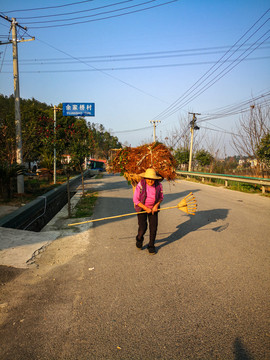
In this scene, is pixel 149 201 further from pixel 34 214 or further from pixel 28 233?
pixel 34 214

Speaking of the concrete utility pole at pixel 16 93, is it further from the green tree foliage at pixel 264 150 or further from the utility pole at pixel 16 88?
the green tree foliage at pixel 264 150

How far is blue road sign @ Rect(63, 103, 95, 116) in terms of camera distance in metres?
18.1

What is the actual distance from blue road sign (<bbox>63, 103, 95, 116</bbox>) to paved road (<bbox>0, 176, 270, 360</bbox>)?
577 inches

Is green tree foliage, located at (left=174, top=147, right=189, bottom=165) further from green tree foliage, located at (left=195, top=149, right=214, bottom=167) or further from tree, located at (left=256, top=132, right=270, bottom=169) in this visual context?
tree, located at (left=256, top=132, right=270, bottom=169)

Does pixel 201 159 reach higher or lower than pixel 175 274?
higher

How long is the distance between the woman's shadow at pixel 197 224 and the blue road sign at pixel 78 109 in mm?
13424

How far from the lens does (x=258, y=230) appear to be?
6.05 metres

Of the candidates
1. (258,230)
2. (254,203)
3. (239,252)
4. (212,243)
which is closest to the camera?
(239,252)

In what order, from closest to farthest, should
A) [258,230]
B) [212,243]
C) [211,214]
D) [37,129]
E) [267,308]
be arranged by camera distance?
[267,308] → [212,243] → [258,230] → [211,214] → [37,129]

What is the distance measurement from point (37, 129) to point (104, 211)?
7.60 metres

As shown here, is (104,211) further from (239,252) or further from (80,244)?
(239,252)

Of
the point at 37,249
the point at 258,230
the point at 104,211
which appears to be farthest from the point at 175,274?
the point at 104,211

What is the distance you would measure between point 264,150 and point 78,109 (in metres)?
13.4

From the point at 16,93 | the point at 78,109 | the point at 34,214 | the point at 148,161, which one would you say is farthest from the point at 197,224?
the point at 78,109
